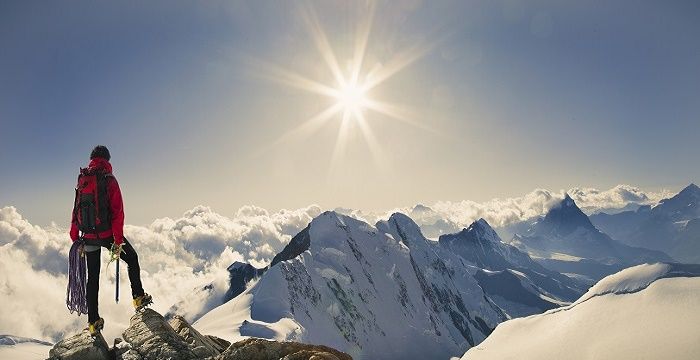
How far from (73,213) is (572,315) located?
27628 millimetres

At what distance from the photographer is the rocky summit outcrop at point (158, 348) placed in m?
9.66

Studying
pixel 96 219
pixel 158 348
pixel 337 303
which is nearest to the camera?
pixel 158 348

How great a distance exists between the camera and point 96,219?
36.3ft

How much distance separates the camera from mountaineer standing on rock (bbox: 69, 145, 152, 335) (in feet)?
36.2

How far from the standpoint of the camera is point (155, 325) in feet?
34.8

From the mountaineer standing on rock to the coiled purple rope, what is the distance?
0.95 meters

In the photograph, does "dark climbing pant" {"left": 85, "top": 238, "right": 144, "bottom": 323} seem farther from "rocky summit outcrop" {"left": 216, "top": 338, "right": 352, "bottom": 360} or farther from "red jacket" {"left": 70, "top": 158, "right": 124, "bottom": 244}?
"rocky summit outcrop" {"left": 216, "top": 338, "right": 352, "bottom": 360}

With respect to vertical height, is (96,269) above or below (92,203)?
below

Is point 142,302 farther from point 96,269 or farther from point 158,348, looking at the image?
point 158,348

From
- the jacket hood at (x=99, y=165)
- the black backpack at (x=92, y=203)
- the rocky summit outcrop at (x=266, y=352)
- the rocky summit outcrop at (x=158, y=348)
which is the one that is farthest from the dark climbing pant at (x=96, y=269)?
the rocky summit outcrop at (x=266, y=352)

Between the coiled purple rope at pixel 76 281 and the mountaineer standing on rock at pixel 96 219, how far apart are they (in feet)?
3.12

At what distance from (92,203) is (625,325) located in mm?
24682

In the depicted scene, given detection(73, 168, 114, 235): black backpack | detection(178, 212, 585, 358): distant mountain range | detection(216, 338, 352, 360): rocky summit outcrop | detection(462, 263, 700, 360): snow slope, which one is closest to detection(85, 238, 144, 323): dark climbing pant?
detection(73, 168, 114, 235): black backpack

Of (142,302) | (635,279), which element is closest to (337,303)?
(635,279)
